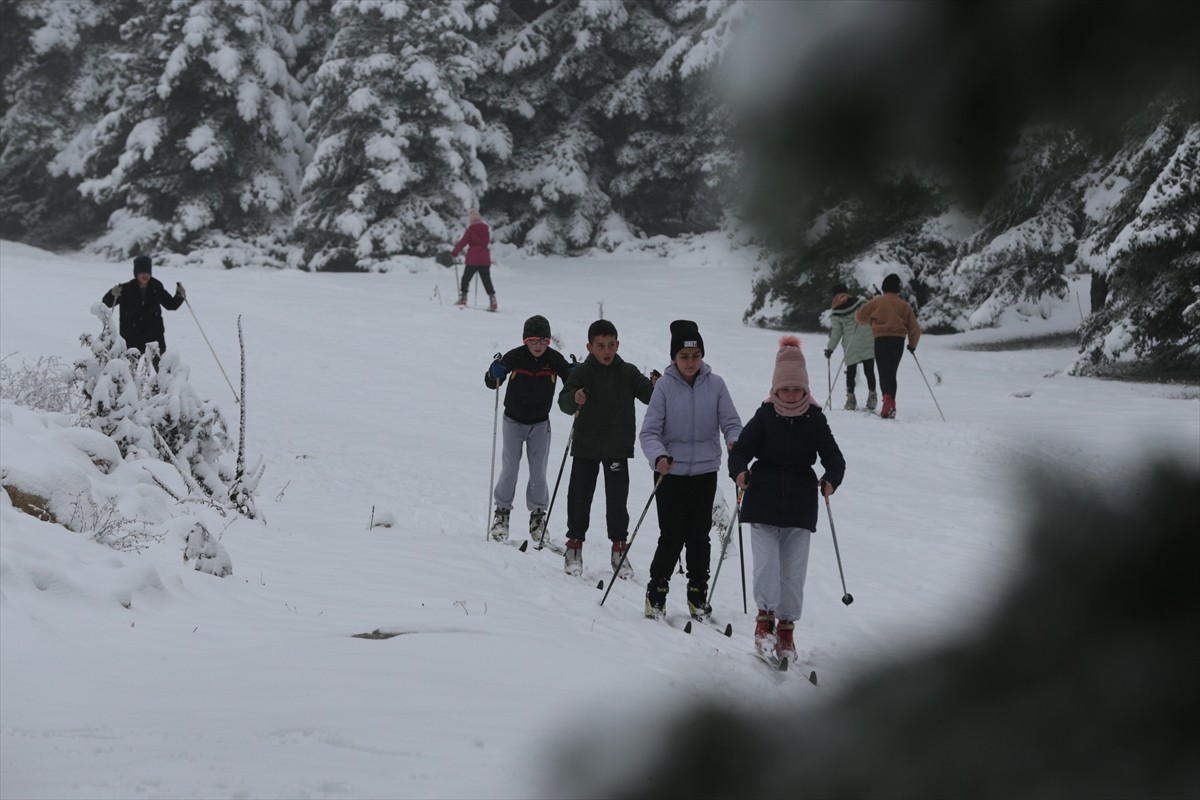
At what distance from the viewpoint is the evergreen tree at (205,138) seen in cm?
2645

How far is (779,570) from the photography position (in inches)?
224

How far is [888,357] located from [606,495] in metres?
5.57

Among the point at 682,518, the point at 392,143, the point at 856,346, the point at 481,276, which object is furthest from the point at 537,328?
the point at 392,143

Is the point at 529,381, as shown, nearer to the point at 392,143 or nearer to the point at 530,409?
the point at 530,409

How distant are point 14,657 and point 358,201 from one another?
22880 millimetres

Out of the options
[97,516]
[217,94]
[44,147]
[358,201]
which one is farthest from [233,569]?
[44,147]

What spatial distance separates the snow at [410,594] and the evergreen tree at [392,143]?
1168 centimetres

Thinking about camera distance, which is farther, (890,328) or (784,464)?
(890,328)

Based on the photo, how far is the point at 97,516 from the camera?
5887 mm

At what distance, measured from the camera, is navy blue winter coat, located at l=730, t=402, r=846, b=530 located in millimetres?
5578

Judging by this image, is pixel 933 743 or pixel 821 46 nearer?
pixel 933 743

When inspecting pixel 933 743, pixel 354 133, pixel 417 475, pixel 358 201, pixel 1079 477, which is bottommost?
pixel 417 475

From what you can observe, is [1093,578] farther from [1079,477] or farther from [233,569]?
[233,569]

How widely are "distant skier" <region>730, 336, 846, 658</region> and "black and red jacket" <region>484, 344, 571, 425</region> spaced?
8.46 ft
